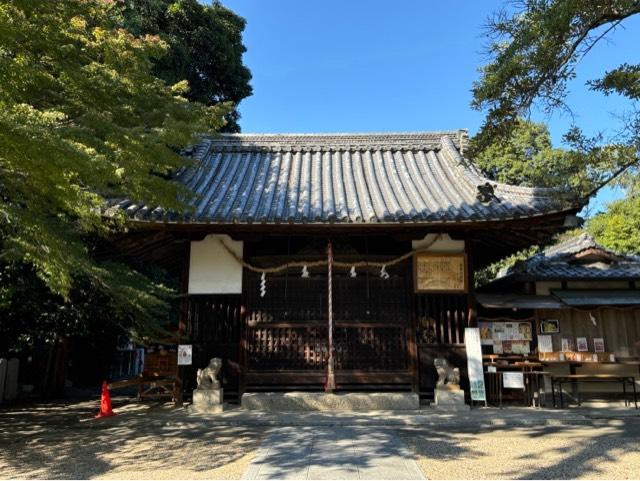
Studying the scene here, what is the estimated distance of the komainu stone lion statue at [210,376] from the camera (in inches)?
370

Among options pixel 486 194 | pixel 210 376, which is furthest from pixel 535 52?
pixel 210 376

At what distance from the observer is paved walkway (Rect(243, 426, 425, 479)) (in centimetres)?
535

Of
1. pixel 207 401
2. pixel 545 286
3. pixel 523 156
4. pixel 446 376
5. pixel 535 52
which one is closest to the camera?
pixel 535 52

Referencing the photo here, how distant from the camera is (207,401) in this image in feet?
30.3

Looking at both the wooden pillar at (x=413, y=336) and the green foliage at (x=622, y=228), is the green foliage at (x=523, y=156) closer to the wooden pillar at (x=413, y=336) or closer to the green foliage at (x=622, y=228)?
the green foliage at (x=622, y=228)

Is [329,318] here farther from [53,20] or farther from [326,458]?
[53,20]

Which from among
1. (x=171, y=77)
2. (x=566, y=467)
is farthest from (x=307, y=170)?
(x=171, y=77)

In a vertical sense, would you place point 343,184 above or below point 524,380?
above

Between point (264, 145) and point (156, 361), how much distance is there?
673cm

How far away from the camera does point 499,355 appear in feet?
34.4

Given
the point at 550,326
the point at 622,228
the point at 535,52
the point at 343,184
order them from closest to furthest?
the point at 535,52 → the point at 550,326 → the point at 343,184 → the point at 622,228

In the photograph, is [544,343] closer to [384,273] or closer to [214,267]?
[384,273]

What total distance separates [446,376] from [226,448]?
15.7ft

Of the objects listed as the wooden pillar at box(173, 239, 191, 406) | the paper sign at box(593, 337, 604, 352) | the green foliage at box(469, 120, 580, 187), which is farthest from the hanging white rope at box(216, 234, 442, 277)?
the green foliage at box(469, 120, 580, 187)
